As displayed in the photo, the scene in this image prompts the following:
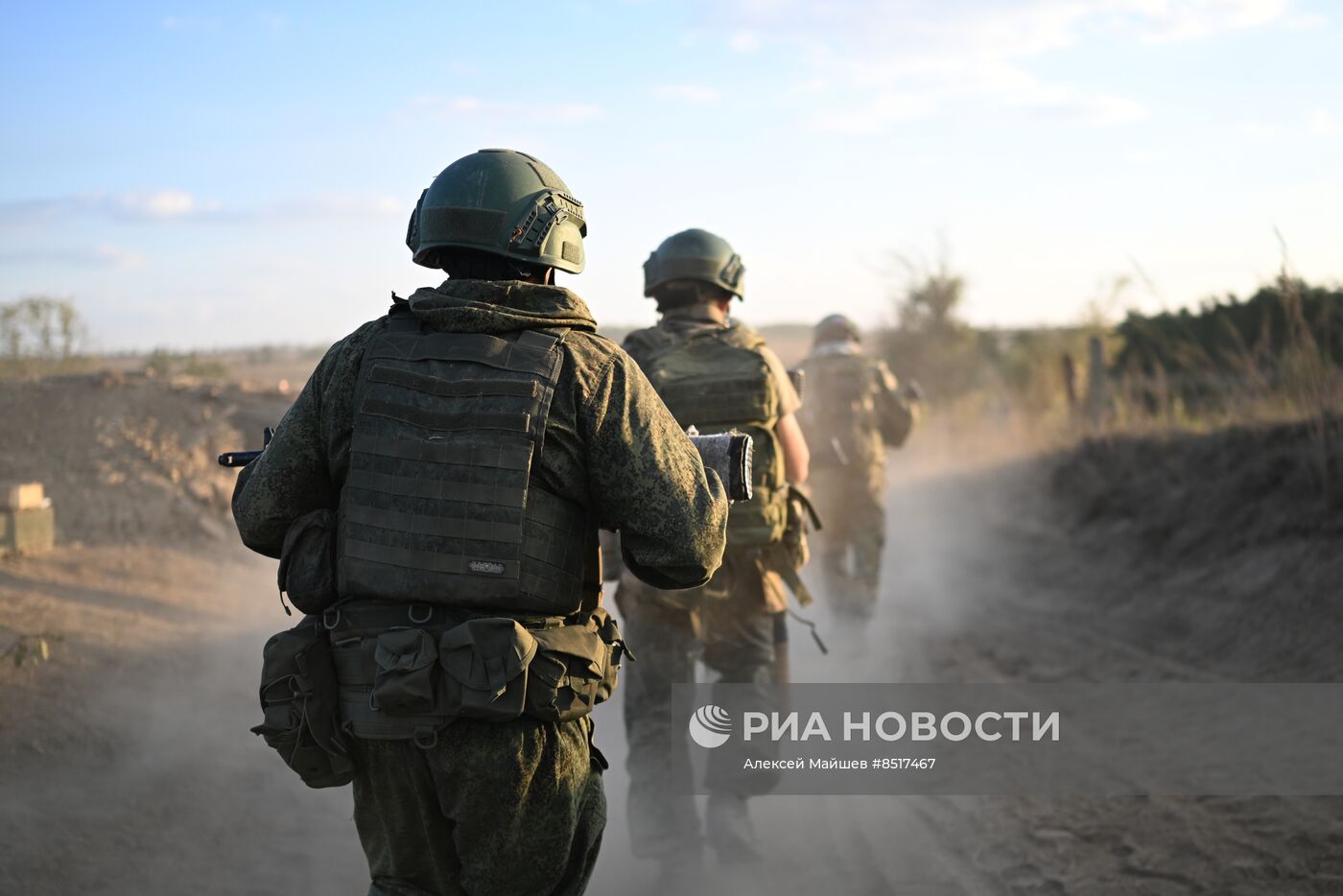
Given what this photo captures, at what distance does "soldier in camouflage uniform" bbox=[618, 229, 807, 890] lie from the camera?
5.08 m

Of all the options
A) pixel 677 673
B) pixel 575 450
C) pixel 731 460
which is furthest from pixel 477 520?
pixel 677 673

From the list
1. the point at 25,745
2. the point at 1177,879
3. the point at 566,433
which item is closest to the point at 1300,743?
the point at 1177,879

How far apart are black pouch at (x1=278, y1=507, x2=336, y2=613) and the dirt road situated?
2342mm

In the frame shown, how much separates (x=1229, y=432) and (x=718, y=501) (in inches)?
348

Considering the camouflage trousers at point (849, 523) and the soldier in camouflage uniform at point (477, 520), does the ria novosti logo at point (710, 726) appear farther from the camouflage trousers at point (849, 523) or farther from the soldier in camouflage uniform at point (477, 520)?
the camouflage trousers at point (849, 523)

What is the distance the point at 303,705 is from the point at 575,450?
84 centimetres

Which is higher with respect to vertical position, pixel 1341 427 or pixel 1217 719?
pixel 1341 427

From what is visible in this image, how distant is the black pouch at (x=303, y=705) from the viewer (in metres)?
2.87

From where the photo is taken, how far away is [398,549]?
2.86 meters

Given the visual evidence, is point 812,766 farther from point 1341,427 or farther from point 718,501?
point 1341,427

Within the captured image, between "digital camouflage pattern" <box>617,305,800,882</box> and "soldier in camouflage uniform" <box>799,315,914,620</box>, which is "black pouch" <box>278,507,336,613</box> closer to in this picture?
"digital camouflage pattern" <box>617,305,800,882</box>

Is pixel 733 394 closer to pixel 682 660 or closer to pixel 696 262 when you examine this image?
pixel 696 262

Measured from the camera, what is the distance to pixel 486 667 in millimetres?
2754

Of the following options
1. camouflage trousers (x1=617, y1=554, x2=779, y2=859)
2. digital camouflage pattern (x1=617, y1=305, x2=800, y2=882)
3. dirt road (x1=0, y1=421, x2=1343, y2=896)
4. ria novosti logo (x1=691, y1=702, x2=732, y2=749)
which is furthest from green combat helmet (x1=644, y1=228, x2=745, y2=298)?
dirt road (x1=0, y1=421, x2=1343, y2=896)
